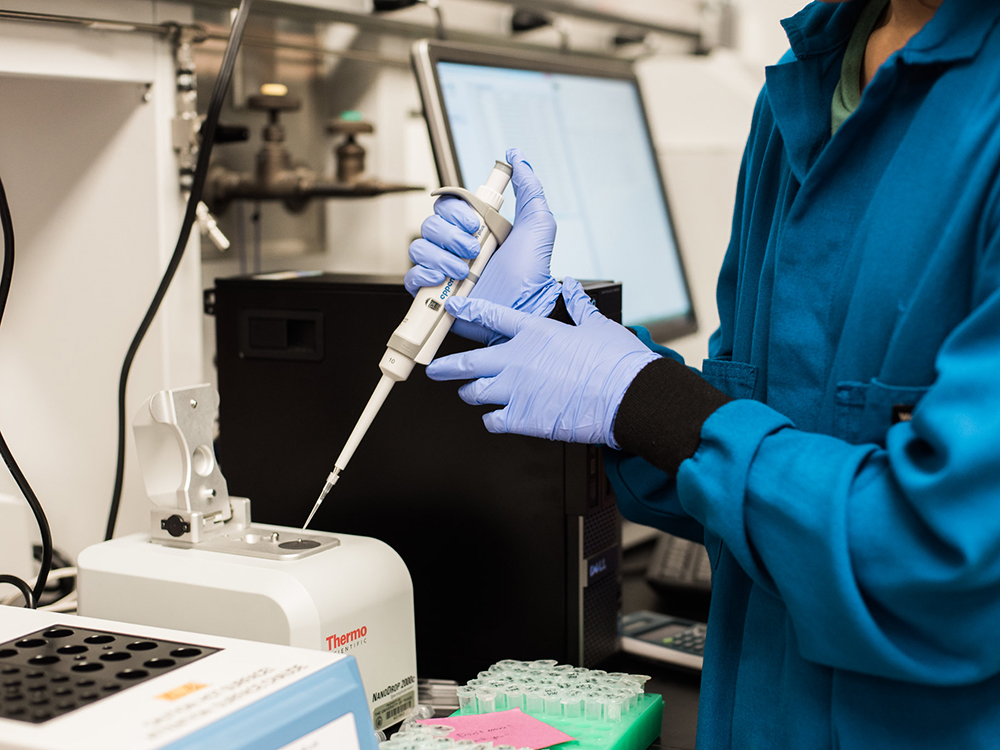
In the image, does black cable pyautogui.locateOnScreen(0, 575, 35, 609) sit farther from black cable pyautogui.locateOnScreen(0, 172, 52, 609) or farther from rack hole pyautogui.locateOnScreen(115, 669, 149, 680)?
rack hole pyautogui.locateOnScreen(115, 669, 149, 680)

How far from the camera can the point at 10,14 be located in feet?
3.25

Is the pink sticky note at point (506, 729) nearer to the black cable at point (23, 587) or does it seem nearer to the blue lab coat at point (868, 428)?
the blue lab coat at point (868, 428)

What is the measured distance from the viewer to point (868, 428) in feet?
2.33

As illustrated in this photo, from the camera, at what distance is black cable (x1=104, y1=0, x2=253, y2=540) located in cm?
115

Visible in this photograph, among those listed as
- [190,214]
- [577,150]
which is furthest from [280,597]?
[577,150]

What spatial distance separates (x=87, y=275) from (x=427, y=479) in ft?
1.74

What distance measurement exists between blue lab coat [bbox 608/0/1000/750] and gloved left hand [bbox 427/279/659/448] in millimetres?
93

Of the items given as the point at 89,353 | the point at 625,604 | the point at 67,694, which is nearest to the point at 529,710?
the point at 67,694

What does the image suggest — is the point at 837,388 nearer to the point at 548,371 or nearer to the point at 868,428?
the point at 868,428

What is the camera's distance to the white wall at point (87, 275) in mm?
1176

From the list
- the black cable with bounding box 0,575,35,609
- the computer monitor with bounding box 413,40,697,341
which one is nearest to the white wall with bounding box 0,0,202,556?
the black cable with bounding box 0,575,35,609

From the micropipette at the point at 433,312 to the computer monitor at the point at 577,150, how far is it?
44 cm

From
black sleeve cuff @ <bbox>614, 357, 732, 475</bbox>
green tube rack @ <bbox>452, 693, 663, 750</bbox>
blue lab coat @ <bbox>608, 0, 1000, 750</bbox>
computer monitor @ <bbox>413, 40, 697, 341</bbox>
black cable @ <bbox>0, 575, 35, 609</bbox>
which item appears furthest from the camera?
computer monitor @ <bbox>413, 40, 697, 341</bbox>

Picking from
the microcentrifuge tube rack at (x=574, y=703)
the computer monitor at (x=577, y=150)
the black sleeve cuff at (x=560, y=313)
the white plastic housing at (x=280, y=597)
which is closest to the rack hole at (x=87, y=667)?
the white plastic housing at (x=280, y=597)
